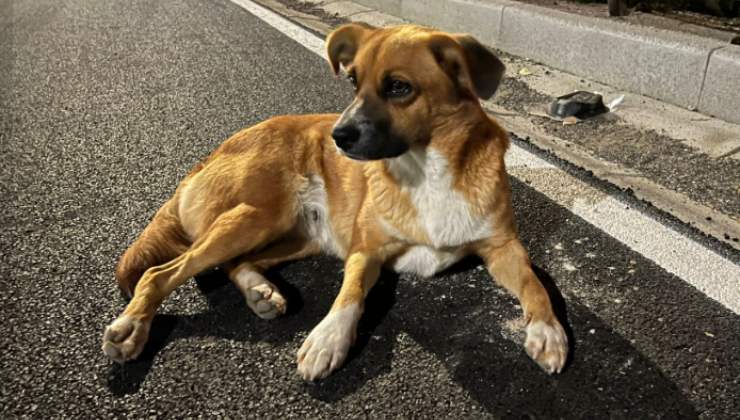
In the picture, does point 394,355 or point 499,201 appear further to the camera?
point 499,201

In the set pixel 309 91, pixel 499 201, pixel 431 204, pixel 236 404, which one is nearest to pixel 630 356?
pixel 499 201

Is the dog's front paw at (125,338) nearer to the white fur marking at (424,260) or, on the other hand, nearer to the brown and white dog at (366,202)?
the brown and white dog at (366,202)

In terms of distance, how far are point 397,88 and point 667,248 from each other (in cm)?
139

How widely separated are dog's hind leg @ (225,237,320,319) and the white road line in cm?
134

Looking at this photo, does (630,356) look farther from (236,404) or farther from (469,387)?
(236,404)

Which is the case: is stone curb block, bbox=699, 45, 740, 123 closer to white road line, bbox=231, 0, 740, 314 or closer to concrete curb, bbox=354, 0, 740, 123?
concrete curb, bbox=354, 0, 740, 123

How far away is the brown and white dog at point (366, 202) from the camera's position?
2361mm

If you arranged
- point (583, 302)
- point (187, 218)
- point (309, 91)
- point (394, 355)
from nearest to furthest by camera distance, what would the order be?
point (394, 355), point (583, 302), point (187, 218), point (309, 91)

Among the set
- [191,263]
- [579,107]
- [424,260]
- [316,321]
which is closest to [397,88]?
[424,260]

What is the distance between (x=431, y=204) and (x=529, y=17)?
10.7 ft

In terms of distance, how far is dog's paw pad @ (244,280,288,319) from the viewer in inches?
95.8

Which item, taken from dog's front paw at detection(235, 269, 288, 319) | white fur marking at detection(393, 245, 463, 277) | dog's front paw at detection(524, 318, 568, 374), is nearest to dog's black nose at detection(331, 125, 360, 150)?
white fur marking at detection(393, 245, 463, 277)

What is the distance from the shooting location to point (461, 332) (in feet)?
7.66

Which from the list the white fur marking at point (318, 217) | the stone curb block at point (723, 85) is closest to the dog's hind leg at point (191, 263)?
the white fur marking at point (318, 217)
